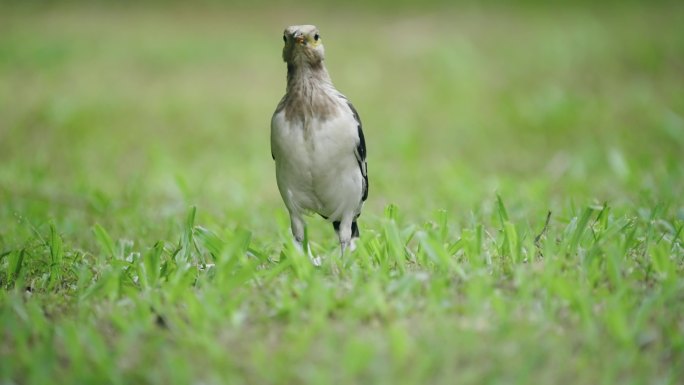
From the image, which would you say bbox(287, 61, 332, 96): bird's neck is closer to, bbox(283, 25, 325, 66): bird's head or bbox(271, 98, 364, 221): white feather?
bbox(283, 25, 325, 66): bird's head

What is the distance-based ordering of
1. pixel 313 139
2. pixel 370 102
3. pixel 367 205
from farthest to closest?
pixel 370 102, pixel 367 205, pixel 313 139

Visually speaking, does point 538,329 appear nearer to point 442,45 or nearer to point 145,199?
point 145,199

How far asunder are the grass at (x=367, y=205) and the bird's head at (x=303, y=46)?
0.78 metres

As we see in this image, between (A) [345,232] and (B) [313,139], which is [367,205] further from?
(B) [313,139]

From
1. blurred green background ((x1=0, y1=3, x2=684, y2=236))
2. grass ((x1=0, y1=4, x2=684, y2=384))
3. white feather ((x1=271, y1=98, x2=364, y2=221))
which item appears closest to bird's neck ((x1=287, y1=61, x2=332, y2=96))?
white feather ((x1=271, y1=98, x2=364, y2=221))

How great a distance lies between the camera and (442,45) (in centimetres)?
1150

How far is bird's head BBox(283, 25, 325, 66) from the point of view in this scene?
371cm

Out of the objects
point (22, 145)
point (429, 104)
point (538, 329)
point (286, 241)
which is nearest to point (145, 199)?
point (22, 145)

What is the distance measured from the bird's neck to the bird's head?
20 millimetres

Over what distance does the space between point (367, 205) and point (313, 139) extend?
7.68 feet

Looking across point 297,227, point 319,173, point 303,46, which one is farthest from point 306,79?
point 297,227

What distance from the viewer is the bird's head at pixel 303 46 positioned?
3713 millimetres

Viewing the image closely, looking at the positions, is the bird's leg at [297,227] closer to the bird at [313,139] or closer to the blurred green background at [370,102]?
the bird at [313,139]

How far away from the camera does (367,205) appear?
5.91m
